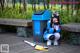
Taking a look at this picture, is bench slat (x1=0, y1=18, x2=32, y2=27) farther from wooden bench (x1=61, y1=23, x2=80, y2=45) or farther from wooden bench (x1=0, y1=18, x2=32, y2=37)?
wooden bench (x1=61, y1=23, x2=80, y2=45)

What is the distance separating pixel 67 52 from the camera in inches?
222

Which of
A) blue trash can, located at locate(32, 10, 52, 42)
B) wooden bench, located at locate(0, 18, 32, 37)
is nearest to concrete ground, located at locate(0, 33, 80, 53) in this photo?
blue trash can, located at locate(32, 10, 52, 42)

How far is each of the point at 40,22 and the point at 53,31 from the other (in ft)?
1.64

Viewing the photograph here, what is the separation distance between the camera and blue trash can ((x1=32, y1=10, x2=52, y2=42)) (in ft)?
21.5

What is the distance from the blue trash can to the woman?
21cm

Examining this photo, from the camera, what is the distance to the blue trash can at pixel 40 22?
21.5 feet

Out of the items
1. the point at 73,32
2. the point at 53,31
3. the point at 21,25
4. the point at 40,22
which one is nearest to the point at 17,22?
the point at 21,25

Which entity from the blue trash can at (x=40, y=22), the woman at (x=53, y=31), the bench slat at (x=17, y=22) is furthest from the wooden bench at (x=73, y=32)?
the bench slat at (x=17, y=22)

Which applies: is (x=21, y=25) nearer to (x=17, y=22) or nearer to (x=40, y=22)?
(x=17, y=22)

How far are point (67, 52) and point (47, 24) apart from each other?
1.28 metres

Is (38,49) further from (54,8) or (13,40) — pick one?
(54,8)

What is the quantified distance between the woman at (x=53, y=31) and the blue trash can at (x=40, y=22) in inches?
8.4

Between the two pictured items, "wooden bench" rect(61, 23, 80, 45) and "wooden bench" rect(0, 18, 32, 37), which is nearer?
"wooden bench" rect(61, 23, 80, 45)

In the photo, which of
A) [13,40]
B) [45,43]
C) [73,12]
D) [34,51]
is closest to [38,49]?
[34,51]
